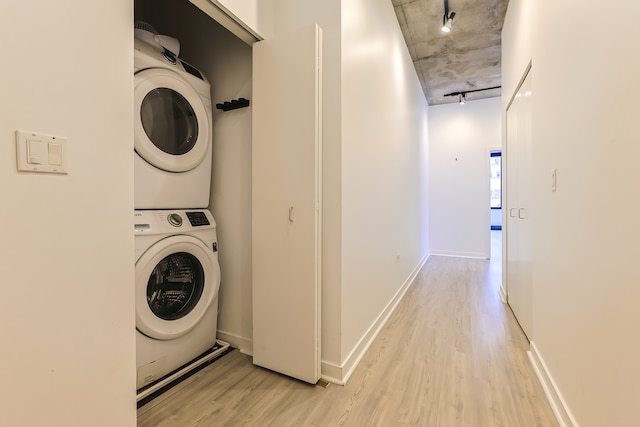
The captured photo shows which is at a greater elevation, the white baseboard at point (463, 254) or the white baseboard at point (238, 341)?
the white baseboard at point (463, 254)

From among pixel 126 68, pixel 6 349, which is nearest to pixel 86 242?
pixel 6 349

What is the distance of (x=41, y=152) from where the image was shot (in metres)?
0.89

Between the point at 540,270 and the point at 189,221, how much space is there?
2306mm

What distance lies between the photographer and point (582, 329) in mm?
1258

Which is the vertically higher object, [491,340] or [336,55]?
[336,55]

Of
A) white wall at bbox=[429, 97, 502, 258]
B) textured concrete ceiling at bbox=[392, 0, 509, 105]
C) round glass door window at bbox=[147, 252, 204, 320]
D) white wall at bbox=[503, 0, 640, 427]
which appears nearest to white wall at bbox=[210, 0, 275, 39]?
round glass door window at bbox=[147, 252, 204, 320]

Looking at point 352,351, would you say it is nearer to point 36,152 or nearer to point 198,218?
point 198,218

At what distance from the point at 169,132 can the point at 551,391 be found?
2.71 meters

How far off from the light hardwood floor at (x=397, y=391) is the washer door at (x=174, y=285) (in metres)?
0.37

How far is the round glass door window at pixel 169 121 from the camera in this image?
1708 millimetres

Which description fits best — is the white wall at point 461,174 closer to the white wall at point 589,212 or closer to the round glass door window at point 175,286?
the white wall at point 589,212

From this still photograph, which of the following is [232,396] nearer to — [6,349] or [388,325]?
[6,349]

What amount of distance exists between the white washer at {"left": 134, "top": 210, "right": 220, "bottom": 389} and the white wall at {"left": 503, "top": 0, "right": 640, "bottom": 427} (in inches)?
79.8

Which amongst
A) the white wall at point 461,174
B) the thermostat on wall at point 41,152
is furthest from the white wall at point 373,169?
the white wall at point 461,174
